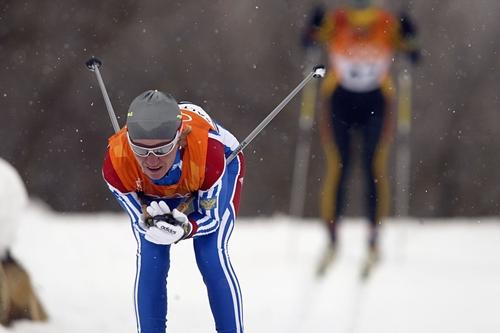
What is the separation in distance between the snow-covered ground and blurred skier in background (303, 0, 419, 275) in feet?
1.64

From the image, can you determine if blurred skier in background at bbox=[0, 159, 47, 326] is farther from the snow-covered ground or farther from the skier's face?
the skier's face

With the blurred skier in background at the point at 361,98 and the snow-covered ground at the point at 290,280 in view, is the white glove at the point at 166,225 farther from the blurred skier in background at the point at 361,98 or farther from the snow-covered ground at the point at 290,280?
the blurred skier in background at the point at 361,98

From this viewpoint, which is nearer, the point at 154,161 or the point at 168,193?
the point at 154,161

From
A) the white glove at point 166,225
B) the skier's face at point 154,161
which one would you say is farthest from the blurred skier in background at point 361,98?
the skier's face at point 154,161

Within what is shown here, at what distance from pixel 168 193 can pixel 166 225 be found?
9.9 inches

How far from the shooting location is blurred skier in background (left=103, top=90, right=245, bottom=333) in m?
4.03

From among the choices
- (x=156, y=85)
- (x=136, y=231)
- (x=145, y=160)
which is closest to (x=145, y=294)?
(x=136, y=231)

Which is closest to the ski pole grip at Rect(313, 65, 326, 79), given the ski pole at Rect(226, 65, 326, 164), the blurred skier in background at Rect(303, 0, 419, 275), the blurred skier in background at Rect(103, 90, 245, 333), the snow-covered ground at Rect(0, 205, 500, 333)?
the ski pole at Rect(226, 65, 326, 164)

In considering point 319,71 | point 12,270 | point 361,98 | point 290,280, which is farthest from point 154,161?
point 361,98

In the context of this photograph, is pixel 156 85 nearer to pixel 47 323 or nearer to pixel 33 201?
pixel 33 201

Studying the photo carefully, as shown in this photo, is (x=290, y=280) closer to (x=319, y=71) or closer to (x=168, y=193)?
(x=319, y=71)

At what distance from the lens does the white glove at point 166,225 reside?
4.08 m

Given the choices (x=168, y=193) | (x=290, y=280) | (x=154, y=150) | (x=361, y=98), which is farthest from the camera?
(x=361, y=98)

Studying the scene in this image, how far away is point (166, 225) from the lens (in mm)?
4086
